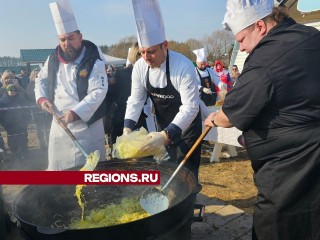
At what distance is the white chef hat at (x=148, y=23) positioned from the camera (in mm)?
2693

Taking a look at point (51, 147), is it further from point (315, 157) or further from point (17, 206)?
point (315, 157)

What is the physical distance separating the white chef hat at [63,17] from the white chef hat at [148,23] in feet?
2.14

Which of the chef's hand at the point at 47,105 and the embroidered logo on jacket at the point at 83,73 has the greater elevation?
the embroidered logo on jacket at the point at 83,73

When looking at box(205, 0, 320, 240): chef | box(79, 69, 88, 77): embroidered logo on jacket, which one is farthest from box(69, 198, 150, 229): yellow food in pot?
box(79, 69, 88, 77): embroidered logo on jacket

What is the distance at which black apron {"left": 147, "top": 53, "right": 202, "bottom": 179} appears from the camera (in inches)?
118

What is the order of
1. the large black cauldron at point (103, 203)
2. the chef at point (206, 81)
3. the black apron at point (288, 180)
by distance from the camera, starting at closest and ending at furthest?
the large black cauldron at point (103, 203) → the black apron at point (288, 180) → the chef at point (206, 81)

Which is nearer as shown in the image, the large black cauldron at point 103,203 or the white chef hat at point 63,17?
the large black cauldron at point 103,203

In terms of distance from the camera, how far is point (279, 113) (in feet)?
5.72

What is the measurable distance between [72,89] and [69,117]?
13.4 inches

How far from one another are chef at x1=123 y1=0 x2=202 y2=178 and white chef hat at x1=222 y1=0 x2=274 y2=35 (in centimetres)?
95

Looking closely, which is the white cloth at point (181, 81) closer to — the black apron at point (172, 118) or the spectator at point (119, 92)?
the black apron at point (172, 118)

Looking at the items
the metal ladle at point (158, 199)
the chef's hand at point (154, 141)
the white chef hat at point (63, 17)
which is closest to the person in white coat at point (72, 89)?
the white chef hat at point (63, 17)

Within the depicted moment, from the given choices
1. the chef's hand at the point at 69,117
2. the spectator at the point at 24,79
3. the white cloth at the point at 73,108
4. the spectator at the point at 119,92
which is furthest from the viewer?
the spectator at the point at 24,79

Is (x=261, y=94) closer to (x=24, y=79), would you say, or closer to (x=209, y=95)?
(x=209, y=95)
